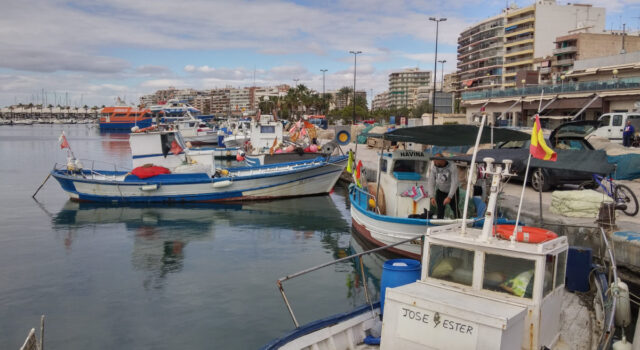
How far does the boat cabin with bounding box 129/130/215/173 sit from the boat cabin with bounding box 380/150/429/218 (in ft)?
41.0

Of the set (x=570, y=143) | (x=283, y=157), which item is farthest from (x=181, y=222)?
(x=570, y=143)

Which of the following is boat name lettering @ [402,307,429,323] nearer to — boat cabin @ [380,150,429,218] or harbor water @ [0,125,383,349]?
harbor water @ [0,125,383,349]

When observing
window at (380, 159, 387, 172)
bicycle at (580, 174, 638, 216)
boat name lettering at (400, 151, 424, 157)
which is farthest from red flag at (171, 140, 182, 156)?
bicycle at (580, 174, 638, 216)

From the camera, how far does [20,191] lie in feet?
91.7

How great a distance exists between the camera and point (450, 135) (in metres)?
11.6

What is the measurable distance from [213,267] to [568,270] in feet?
29.6

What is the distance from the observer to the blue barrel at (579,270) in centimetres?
912

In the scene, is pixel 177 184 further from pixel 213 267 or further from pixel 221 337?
pixel 221 337

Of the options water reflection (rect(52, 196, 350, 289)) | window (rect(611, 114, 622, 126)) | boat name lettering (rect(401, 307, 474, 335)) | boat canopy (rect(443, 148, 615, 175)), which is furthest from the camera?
window (rect(611, 114, 622, 126))

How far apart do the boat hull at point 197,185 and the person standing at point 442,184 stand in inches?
508

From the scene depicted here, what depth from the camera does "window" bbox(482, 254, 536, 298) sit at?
5.66 m

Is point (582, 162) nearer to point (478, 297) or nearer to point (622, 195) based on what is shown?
point (622, 195)

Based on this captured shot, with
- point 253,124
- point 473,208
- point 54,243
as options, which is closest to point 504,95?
point 253,124

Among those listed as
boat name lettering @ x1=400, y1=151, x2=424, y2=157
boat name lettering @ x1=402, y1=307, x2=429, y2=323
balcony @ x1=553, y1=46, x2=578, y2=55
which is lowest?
boat name lettering @ x1=402, y1=307, x2=429, y2=323
